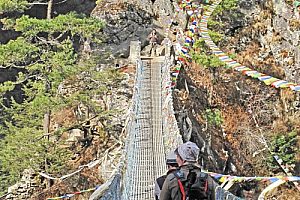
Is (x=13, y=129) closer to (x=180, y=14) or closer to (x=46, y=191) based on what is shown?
(x=46, y=191)

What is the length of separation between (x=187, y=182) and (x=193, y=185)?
3 cm

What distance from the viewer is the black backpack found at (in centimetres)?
189

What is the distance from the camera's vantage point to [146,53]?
33.1 ft

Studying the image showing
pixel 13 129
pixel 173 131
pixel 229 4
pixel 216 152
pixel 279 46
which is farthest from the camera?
pixel 279 46

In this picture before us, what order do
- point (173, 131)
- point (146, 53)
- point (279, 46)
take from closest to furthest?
1. point (173, 131)
2. point (146, 53)
3. point (279, 46)

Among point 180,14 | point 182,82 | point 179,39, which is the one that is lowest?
point 182,82

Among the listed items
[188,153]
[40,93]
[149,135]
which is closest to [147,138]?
[149,135]

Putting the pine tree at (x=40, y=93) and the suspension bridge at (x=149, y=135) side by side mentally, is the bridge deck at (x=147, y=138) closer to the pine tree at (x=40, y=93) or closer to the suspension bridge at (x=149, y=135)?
the suspension bridge at (x=149, y=135)

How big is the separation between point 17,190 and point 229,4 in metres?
6.90

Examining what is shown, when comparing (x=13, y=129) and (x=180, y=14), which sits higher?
(x=180, y=14)

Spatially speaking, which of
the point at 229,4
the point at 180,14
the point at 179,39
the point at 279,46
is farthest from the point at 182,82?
the point at 279,46

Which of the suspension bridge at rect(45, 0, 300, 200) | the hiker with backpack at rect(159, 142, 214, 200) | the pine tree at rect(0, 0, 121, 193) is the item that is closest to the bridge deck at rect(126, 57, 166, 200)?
the suspension bridge at rect(45, 0, 300, 200)

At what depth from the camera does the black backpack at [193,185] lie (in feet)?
6.19

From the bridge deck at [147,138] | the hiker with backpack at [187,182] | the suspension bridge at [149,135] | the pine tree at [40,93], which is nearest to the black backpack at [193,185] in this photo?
the hiker with backpack at [187,182]
